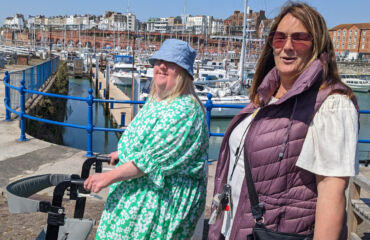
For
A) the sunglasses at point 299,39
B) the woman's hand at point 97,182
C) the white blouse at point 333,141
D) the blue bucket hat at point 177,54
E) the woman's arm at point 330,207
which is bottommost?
the woman's hand at point 97,182

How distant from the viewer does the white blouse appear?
4.53 ft

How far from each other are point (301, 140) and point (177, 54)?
1.02 m

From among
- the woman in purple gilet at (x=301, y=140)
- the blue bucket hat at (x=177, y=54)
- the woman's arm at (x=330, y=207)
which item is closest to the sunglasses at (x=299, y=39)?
the woman in purple gilet at (x=301, y=140)

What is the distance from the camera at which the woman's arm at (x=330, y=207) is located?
140 cm

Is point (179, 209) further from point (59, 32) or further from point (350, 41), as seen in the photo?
point (59, 32)

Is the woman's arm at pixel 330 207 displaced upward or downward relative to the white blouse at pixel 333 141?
downward

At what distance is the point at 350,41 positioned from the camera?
100625mm

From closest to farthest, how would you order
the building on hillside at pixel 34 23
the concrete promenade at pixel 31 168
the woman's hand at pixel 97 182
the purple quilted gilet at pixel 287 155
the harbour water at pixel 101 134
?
1. the purple quilted gilet at pixel 287 155
2. the woman's hand at pixel 97 182
3. the concrete promenade at pixel 31 168
4. the harbour water at pixel 101 134
5. the building on hillside at pixel 34 23

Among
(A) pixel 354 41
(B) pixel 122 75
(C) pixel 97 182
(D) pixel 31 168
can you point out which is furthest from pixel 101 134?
(A) pixel 354 41

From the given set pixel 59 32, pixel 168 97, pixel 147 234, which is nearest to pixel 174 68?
pixel 168 97

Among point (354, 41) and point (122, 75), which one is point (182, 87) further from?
point (354, 41)

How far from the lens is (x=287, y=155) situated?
4.95 ft

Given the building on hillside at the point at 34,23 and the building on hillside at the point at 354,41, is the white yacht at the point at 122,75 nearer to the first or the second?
the building on hillside at the point at 34,23

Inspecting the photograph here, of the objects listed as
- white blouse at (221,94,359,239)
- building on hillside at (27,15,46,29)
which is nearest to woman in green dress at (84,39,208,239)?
white blouse at (221,94,359,239)
